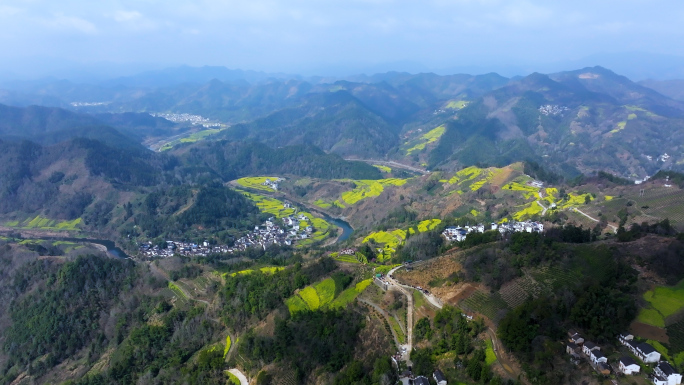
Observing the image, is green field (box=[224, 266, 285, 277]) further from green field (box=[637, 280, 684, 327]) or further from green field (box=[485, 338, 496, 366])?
green field (box=[637, 280, 684, 327])

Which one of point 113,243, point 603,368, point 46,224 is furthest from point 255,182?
point 603,368

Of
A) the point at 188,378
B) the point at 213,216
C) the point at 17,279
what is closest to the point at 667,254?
the point at 188,378

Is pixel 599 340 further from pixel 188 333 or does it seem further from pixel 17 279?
pixel 17 279

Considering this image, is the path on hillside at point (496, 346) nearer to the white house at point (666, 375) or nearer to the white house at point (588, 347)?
the white house at point (588, 347)

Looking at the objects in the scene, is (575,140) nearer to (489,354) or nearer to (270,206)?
(270,206)

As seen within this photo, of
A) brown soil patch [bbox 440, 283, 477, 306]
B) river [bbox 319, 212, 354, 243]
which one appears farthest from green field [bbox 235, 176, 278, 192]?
brown soil patch [bbox 440, 283, 477, 306]

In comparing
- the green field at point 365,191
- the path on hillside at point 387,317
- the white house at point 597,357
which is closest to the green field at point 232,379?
the path on hillside at point 387,317
